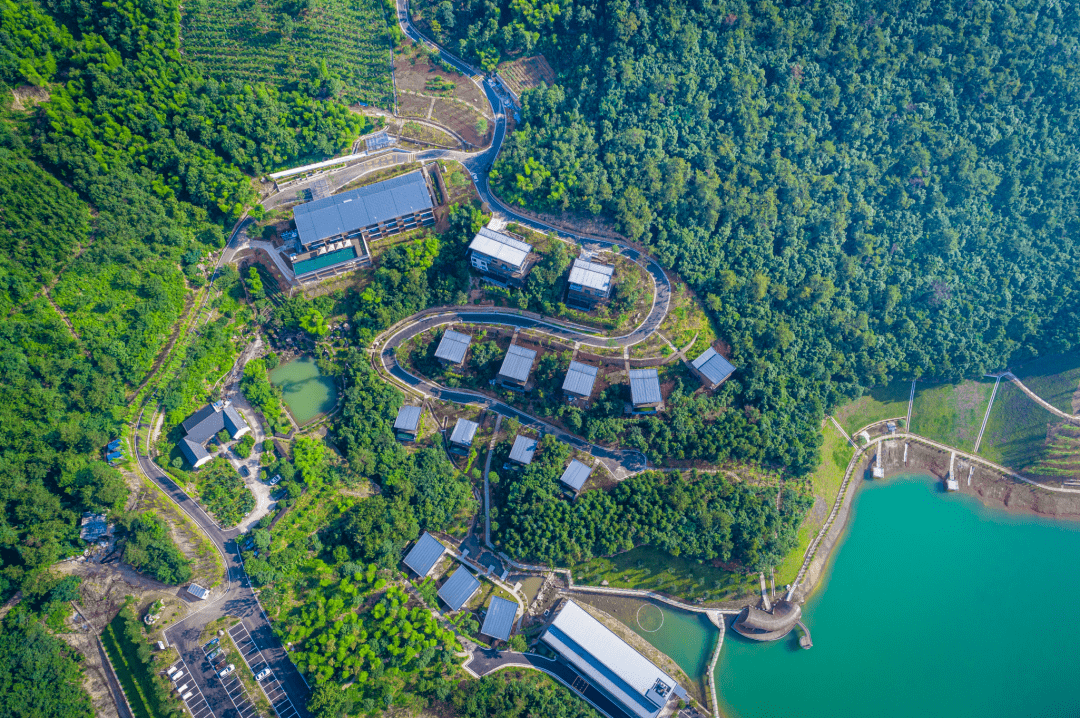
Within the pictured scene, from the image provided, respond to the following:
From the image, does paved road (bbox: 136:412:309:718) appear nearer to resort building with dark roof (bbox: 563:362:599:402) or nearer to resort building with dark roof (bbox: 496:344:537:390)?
resort building with dark roof (bbox: 496:344:537:390)

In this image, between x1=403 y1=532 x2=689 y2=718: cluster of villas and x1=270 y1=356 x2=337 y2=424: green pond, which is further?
x1=270 y1=356 x2=337 y2=424: green pond

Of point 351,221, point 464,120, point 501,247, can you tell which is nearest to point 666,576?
point 501,247

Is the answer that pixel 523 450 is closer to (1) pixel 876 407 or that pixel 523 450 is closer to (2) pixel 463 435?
(2) pixel 463 435

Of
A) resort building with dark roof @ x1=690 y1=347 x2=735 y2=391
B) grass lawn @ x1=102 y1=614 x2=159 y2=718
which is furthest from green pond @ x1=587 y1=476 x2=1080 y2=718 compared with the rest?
grass lawn @ x1=102 y1=614 x2=159 y2=718

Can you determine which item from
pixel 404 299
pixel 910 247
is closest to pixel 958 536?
pixel 910 247

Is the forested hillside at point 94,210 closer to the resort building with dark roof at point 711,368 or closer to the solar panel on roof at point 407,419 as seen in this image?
the solar panel on roof at point 407,419

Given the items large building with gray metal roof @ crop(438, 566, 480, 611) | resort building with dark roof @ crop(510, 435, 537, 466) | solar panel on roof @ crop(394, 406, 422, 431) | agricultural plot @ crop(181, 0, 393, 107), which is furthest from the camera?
agricultural plot @ crop(181, 0, 393, 107)

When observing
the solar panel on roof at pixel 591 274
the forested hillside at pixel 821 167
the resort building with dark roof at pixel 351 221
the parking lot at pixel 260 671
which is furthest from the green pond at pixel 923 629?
the resort building with dark roof at pixel 351 221

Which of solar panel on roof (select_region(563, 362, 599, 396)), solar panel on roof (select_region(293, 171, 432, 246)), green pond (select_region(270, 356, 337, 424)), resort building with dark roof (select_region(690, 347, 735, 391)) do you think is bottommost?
green pond (select_region(270, 356, 337, 424))
